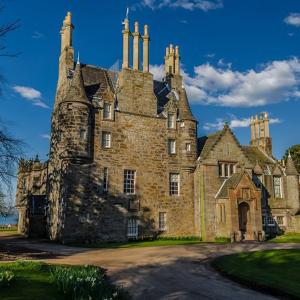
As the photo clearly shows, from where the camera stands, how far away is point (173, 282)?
48.1ft

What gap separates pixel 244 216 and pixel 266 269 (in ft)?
67.2

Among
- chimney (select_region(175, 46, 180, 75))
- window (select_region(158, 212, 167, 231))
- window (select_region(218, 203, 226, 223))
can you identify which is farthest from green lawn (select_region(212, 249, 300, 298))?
chimney (select_region(175, 46, 180, 75))

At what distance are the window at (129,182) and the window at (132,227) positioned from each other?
8.77 feet

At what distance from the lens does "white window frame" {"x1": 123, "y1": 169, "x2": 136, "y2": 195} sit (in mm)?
35531

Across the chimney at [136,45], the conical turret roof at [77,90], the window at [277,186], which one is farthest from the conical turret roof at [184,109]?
the window at [277,186]

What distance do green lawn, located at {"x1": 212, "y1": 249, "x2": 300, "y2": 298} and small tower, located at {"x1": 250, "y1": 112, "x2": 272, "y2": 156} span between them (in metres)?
28.3

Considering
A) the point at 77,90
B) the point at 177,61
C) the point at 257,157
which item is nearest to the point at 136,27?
the point at 177,61

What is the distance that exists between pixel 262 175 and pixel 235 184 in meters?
8.54

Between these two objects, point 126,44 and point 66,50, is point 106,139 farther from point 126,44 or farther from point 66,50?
point 126,44

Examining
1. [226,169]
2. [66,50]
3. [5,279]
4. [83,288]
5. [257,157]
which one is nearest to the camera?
[83,288]

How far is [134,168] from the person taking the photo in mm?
36062

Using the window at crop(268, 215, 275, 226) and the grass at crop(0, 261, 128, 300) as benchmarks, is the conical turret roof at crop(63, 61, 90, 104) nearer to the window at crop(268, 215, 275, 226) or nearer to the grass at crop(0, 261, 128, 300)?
the grass at crop(0, 261, 128, 300)

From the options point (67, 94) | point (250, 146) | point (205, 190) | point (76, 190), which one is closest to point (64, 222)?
point (76, 190)

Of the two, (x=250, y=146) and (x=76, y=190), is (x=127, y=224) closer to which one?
(x=76, y=190)
